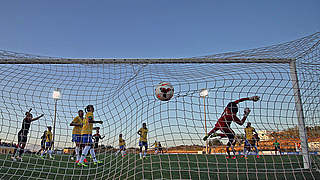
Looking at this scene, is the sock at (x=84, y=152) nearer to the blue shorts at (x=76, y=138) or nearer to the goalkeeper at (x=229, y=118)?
the blue shorts at (x=76, y=138)

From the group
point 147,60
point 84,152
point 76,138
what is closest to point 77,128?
point 76,138

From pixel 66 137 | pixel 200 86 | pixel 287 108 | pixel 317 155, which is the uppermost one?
pixel 200 86

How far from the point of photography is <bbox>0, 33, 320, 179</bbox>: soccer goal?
155 inches

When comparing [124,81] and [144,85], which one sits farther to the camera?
[124,81]

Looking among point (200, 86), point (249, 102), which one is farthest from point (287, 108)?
point (200, 86)

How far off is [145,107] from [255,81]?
191 cm

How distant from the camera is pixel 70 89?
4.49 m

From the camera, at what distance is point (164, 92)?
4090 millimetres

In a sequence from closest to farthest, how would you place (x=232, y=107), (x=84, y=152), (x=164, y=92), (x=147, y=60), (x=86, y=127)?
1. (x=164, y=92)
2. (x=147, y=60)
3. (x=232, y=107)
4. (x=84, y=152)
5. (x=86, y=127)

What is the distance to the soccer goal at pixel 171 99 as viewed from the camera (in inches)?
155

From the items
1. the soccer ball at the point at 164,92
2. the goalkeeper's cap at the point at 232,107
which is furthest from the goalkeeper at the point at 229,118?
the soccer ball at the point at 164,92

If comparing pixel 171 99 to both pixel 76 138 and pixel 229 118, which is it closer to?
pixel 229 118

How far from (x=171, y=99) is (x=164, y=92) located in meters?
0.17

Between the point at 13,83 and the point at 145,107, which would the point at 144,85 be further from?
the point at 13,83
